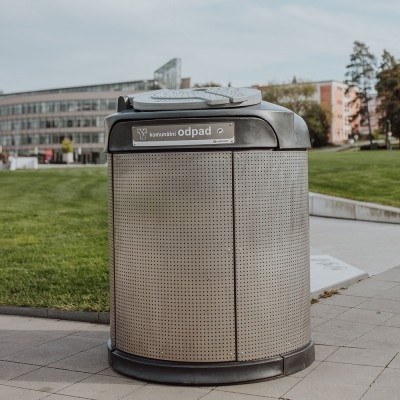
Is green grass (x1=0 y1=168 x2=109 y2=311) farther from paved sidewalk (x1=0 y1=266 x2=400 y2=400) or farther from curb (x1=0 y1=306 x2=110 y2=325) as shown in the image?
paved sidewalk (x1=0 y1=266 x2=400 y2=400)

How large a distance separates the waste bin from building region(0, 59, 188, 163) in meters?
114

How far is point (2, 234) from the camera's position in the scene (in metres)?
11.7

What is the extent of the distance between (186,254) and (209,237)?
183mm

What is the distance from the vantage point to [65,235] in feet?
37.3

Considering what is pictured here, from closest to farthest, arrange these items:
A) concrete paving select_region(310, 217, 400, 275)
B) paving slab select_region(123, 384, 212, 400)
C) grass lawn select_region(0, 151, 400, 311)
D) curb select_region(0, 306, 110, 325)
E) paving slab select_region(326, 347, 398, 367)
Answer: paving slab select_region(123, 384, 212, 400) → paving slab select_region(326, 347, 398, 367) → curb select_region(0, 306, 110, 325) → grass lawn select_region(0, 151, 400, 311) → concrete paving select_region(310, 217, 400, 275)

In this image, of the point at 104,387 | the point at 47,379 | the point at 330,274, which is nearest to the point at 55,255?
the point at 330,274

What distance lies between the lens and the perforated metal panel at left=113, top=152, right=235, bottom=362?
13.9ft

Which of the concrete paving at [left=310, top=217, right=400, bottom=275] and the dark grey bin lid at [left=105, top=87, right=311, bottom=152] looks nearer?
the dark grey bin lid at [left=105, top=87, right=311, bottom=152]

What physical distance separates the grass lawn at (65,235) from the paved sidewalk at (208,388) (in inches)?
25.8

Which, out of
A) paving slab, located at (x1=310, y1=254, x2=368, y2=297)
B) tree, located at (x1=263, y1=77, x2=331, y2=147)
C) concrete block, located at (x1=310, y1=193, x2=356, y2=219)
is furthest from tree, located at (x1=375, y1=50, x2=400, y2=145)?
paving slab, located at (x1=310, y1=254, x2=368, y2=297)

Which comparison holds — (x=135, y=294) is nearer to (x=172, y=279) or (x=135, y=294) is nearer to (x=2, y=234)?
(x=172, y=279)

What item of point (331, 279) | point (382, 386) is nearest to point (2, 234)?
point (331, 279)

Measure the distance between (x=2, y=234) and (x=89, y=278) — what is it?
4627mm

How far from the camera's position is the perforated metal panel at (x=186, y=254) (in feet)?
13.9
